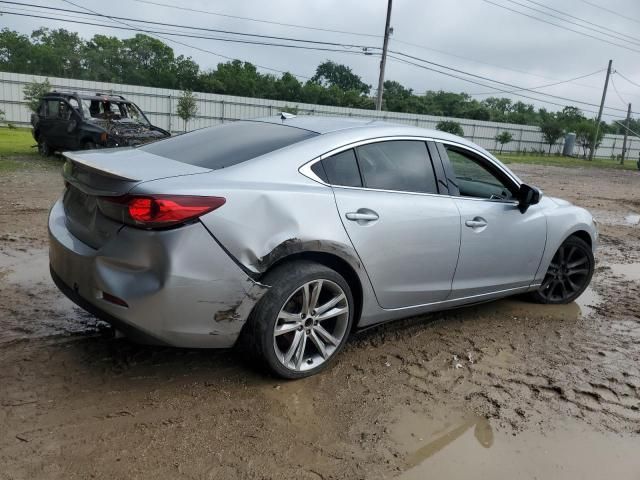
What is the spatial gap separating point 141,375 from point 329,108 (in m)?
37.4

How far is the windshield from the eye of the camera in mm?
12836

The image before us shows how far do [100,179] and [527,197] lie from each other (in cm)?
312

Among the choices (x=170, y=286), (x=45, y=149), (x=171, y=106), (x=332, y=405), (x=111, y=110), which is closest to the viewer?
(x=170, y=286)

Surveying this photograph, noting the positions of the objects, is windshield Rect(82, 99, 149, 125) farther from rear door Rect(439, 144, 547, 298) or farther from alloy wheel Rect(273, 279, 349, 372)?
alloy wheel Rect(273, 279, 349, 372)

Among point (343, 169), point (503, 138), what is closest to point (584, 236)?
point (343, 169)

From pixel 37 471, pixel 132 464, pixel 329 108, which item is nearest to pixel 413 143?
pixel 132 464

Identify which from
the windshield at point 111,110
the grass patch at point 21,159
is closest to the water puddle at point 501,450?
the grass patch at point 21,159

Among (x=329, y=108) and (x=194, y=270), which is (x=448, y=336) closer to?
(x=194, y=270)

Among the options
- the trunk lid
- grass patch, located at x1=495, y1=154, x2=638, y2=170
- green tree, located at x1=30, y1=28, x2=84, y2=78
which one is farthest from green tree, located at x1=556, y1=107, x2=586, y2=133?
the trunk lid

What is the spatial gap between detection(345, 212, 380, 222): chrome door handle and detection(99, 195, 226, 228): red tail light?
847 millimetres

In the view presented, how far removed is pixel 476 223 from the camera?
13.0 feet

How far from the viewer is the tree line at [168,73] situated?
4862 centimetres

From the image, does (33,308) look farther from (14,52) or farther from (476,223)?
(14,52)

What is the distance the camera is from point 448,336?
4.24 metres
